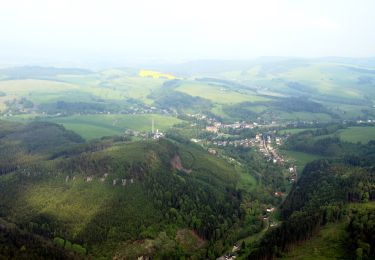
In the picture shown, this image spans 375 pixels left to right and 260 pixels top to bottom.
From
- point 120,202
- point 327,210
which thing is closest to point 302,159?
point 327,210

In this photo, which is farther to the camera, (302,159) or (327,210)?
(302,159)

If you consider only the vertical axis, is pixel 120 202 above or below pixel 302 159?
above

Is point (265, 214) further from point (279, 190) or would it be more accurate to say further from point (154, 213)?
point (154, 213)

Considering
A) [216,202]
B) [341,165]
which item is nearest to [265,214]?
[216,202]

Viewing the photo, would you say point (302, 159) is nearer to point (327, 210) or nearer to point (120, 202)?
point (327, 210)

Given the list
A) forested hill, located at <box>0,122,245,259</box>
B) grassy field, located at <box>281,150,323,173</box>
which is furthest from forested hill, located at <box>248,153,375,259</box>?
grassy field, located at <box>281,150,323,173</box>

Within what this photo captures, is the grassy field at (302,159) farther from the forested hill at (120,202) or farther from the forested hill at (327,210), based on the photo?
the forested hill at (120,202)
